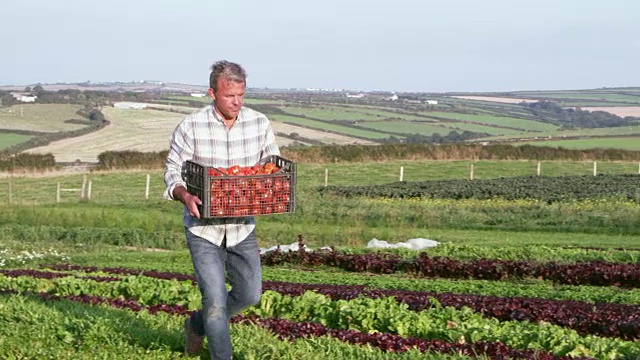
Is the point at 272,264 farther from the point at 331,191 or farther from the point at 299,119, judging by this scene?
the point at 299,119

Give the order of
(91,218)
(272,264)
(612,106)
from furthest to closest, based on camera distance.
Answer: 1. (612,106)
2. (91,218)
3. (272,264)

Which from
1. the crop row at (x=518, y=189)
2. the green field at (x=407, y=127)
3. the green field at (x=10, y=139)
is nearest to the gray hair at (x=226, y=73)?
the crop row at (x=518, y=189)

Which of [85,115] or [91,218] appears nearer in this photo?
[91,218]

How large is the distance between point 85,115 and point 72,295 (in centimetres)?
8266

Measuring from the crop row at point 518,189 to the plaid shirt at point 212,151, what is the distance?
32.1 metres

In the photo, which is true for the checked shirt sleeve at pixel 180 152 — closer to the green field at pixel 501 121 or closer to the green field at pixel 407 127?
the green field at pixel 407 127

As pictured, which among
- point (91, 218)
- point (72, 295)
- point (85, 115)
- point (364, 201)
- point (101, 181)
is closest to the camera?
point (72, 295)

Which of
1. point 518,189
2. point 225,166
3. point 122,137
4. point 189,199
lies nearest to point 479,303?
point 225,166

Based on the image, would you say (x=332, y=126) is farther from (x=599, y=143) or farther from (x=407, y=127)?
(x=599, y=143)

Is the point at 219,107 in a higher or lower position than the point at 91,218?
higher

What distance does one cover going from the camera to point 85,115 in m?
93.2

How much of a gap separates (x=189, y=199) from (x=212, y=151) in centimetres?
54

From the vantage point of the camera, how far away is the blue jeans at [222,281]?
24.7ft

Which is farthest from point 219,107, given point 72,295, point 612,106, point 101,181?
point 612,106
